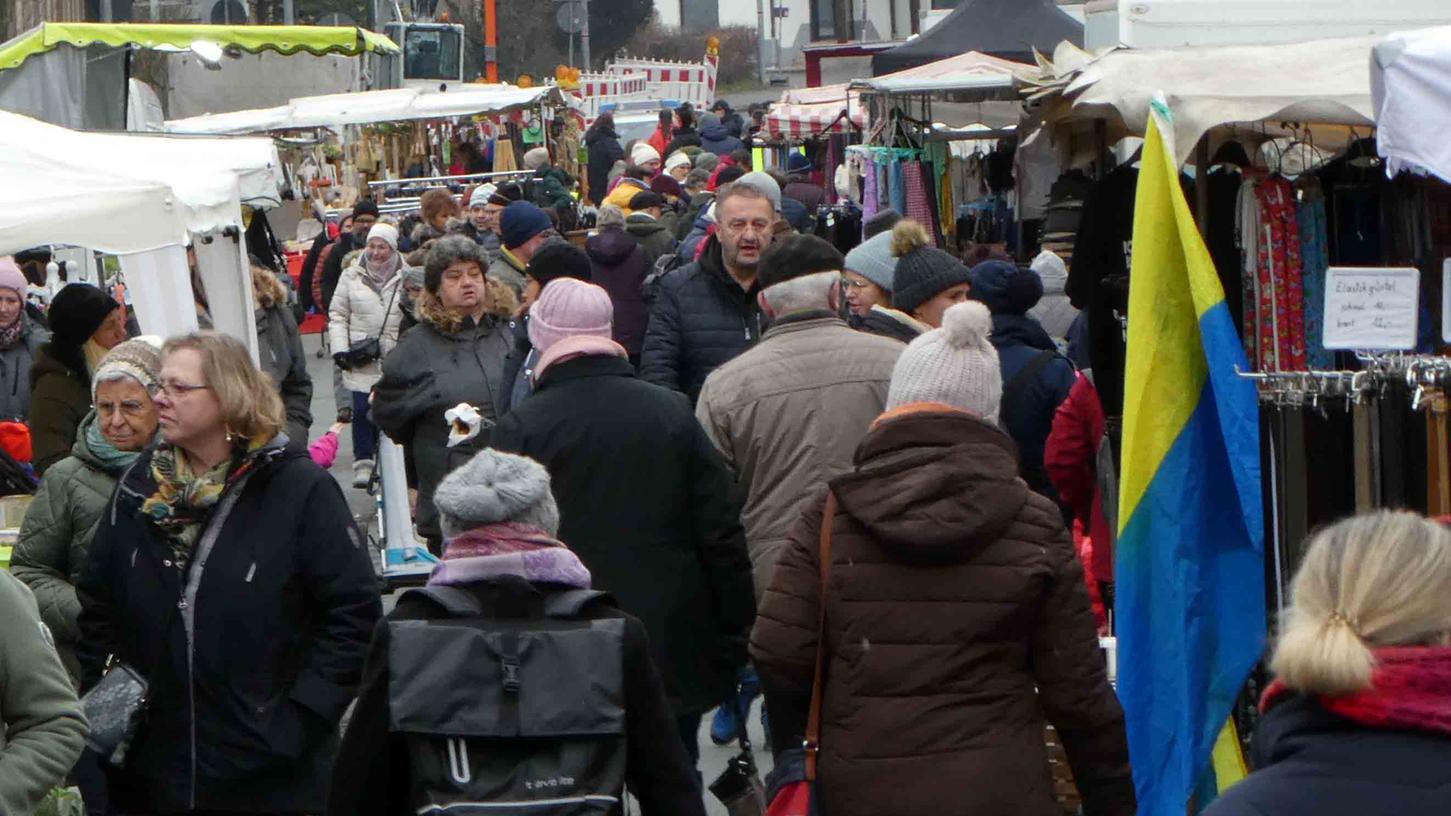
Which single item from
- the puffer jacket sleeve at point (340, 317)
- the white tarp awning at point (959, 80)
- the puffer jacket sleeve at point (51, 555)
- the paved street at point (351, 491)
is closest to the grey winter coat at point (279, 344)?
the paved street at point (351, 491)

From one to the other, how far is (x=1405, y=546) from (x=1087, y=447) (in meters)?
4.17

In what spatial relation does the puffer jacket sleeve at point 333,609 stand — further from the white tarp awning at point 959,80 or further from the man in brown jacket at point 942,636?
the white tarp awning at point 959,80

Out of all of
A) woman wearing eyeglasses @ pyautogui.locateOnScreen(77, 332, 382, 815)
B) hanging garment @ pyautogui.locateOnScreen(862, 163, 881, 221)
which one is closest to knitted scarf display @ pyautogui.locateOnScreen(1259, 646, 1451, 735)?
woman wearing eyeglasses @ pyautogui.locateOnScreen(77, 332, 382, 815)

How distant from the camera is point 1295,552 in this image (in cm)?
512

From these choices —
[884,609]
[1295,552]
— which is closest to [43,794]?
[884,609]

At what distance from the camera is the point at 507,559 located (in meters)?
3.68

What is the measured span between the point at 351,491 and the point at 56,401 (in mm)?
6099

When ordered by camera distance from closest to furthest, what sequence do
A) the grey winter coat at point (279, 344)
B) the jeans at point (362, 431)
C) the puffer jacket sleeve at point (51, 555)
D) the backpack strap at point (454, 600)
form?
the backpack strap at point (454, 600) → the puffer jacket sleeve at point (51, 555) → the grey winter coat at point (279, 344) → the jeans at point (362, 431)

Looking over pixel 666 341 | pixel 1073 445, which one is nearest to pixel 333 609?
pixel 1073 445

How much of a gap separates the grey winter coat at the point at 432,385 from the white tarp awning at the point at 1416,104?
167 inches

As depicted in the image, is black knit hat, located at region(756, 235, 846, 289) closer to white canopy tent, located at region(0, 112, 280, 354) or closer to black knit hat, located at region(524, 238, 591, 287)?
black knit hat, located at region(524, 238, 591, 287)

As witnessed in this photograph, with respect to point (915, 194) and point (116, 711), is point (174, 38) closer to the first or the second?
point (915, 194)

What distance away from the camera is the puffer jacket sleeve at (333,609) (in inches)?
179

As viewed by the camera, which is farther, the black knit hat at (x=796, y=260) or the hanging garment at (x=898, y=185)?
the hanging garment at (x=898, y=185)
